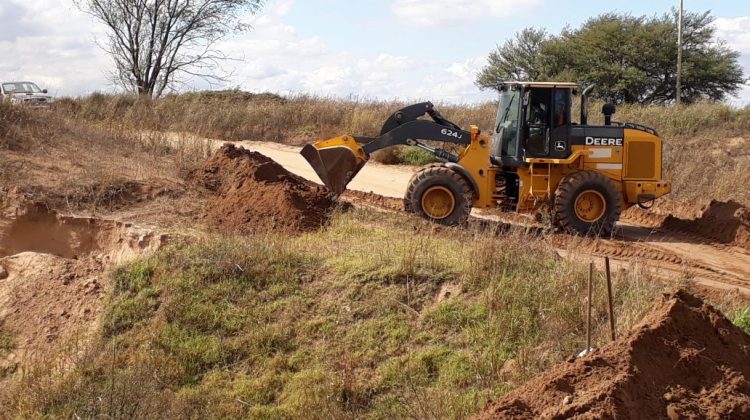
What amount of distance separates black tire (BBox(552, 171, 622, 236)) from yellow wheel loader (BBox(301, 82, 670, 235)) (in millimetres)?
16

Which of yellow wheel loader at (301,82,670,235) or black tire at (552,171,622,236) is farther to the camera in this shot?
black tire at (552,171,622,236)

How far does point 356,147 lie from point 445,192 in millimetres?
1601

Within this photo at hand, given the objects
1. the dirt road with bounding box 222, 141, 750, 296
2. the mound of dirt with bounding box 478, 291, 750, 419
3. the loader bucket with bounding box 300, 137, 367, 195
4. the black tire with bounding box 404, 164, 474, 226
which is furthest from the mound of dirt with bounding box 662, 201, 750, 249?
the mound of dirt with bounding box 478, 291, 750, 419

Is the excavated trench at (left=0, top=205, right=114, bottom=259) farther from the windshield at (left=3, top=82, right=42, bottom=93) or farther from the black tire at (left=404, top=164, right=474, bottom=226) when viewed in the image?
the windshield at (left=3, top=82, right=42, bottom=93)

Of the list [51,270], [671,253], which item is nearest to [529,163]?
[671,253]

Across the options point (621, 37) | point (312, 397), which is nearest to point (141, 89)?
point (621, 37)

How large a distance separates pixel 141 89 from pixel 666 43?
20.9 meters

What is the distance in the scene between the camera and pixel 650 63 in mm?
32375

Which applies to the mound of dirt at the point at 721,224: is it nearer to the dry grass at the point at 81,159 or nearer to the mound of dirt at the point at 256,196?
the mound of dirt at the point at 256,196

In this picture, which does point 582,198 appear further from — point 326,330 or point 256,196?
point 326,330

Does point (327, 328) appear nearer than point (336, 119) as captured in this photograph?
Yes

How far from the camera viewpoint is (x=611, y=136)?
13477mm

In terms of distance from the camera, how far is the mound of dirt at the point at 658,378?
4.94 meters

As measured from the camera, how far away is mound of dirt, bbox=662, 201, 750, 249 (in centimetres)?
1304
